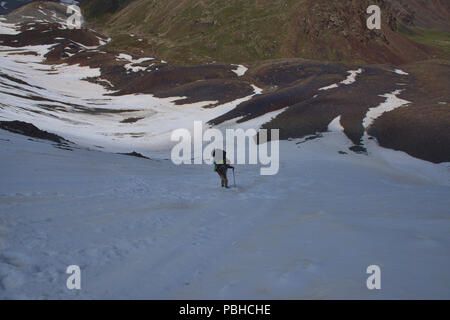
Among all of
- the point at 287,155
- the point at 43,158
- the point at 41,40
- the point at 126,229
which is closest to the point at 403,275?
the point at 126,229

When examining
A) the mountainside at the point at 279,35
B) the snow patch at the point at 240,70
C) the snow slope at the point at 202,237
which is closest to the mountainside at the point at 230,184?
the snow slope at the point at 202,237

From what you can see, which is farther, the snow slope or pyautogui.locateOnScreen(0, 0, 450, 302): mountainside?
pyautogui.locateOnScreen(0, 0, 450, 302): mountainside

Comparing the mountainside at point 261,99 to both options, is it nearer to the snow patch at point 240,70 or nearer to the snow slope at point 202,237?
the snow patch at point 240,70

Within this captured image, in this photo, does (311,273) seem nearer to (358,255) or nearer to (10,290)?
(358,255)

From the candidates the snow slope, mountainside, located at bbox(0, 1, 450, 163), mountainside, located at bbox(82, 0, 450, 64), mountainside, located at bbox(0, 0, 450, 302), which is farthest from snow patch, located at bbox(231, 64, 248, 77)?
the snow slope

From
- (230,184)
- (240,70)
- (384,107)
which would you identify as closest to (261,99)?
(384,107)

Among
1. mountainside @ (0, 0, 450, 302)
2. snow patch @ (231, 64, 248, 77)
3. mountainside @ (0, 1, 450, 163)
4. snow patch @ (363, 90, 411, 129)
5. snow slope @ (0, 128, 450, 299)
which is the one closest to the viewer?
snow slope @ (0, 128, 450, 299)

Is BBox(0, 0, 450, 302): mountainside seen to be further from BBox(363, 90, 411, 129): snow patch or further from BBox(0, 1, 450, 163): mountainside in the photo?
BBox(0, 1, 450, 163): mountainside
